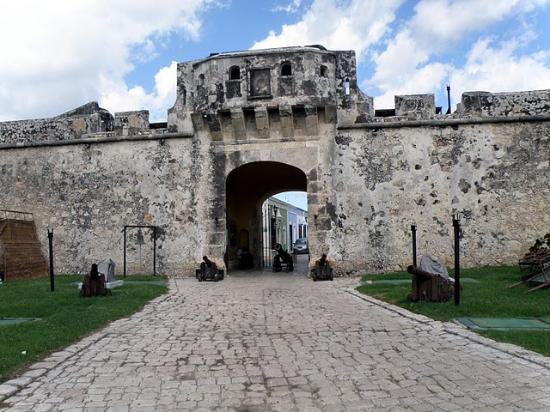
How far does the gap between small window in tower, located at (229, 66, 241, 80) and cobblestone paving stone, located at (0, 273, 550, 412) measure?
8.63 meters

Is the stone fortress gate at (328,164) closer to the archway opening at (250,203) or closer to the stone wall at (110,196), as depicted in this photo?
the stone wall at (110,196)

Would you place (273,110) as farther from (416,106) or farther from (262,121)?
(416,106)

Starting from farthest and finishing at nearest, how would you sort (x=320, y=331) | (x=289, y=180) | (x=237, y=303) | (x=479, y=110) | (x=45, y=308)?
(x=289, y=180) → (x=479, y=110) → (x=237, y=303) → (x=45, y=308) → (x=320, y=331)

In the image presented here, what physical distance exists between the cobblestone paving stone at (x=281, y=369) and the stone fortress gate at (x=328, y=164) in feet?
22.9

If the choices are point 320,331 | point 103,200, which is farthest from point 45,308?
point 103,200

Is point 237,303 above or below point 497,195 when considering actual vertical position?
below

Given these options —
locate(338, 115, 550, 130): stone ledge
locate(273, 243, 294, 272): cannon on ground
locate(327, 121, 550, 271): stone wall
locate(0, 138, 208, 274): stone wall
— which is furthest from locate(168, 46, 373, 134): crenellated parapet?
locate(273, 243, 294, 272): cannon on ground

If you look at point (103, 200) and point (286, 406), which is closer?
point (286, 406)

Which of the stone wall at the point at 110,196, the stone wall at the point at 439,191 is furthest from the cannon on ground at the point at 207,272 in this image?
the stone wall at the point at 439,191

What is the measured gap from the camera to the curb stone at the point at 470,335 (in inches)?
182

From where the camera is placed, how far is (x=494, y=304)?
745cm

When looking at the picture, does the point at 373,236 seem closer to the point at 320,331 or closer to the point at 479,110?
the point at 479,110

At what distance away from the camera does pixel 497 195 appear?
13836mm

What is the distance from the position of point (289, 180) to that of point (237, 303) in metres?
10.4
